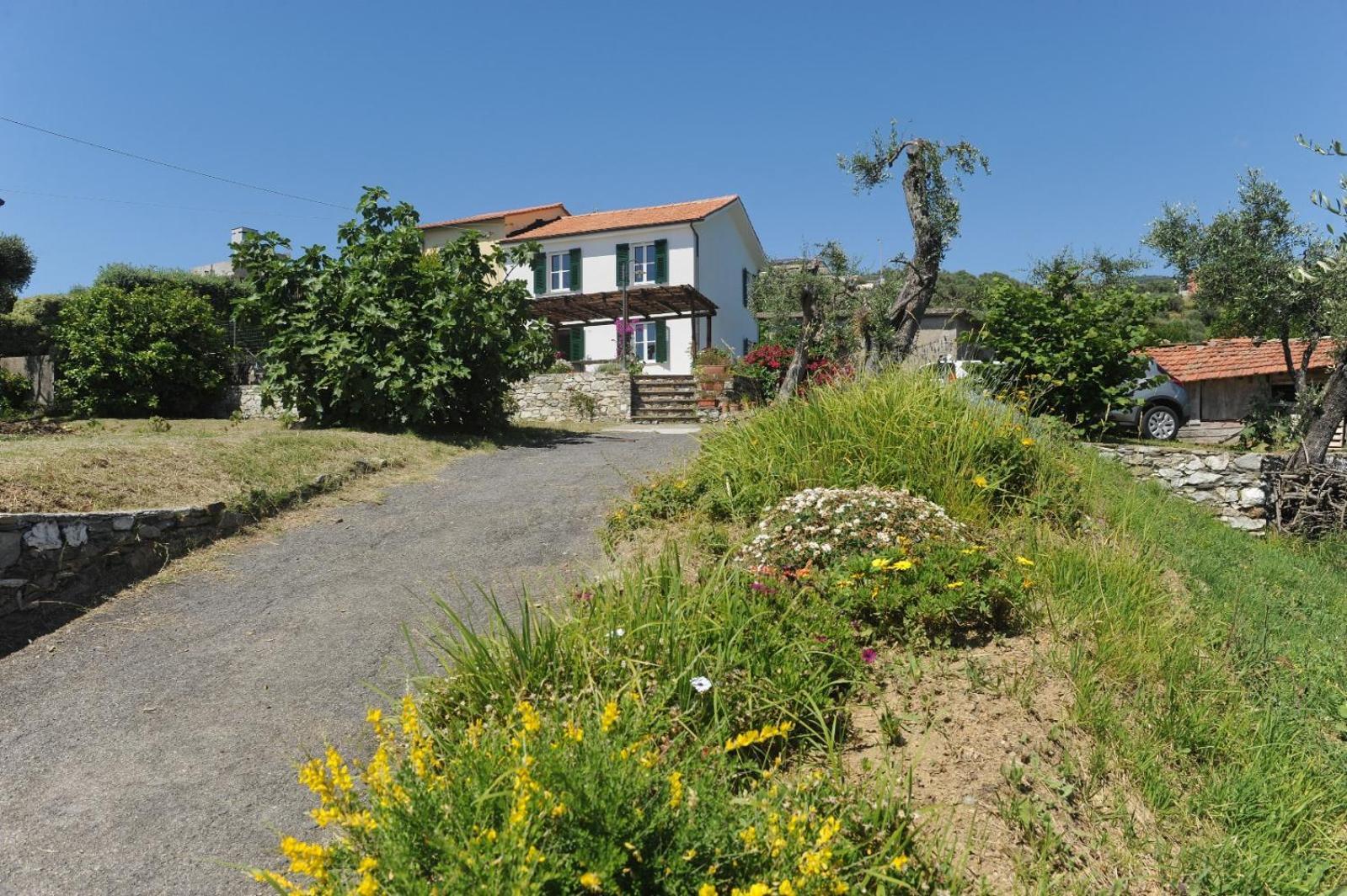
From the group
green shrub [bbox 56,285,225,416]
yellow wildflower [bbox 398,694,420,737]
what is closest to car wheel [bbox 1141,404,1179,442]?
yellow wildflower [bbox 398,694,420,737]

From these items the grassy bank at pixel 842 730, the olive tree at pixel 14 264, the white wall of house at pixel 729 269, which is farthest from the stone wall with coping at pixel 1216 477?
the olive tree at pixel 14 264

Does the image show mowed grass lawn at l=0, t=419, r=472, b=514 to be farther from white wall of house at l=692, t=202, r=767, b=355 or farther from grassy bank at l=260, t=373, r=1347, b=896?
white wall of house at l=692, t=202, r=767, b=355

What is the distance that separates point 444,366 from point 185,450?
389 cm

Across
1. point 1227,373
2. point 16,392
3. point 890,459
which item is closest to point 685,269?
point 1227,373

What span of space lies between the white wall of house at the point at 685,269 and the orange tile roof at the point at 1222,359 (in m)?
13.5

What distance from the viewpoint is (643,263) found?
29.5 m

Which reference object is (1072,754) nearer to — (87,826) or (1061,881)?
(1061,881)

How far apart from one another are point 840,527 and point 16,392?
1786cm

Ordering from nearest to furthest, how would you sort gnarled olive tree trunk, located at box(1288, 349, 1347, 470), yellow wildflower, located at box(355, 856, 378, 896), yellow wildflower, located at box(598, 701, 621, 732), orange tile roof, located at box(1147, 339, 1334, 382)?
yellow wildflower, located at box(355, 856, 378, 896) < yellow wildflower, located at box(598, 701, 621, 732) < gnarled olive tree trunk, located at box(1288, 349, 1347, 470) < orange tile roof, located at box(1147, 339, 1334, 382)

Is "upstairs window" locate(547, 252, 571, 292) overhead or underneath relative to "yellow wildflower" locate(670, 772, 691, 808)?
overhead

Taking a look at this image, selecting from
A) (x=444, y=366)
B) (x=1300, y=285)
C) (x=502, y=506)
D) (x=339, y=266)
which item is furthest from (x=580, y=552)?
(x=1300, y=285)

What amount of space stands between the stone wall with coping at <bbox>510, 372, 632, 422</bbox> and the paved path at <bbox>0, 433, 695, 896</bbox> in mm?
11923

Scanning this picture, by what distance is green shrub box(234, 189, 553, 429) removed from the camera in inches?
436

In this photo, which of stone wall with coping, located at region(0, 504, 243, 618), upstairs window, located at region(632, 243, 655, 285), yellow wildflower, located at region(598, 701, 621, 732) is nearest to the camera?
yellow wildflower, located at region(598, 701, 621, 732)
